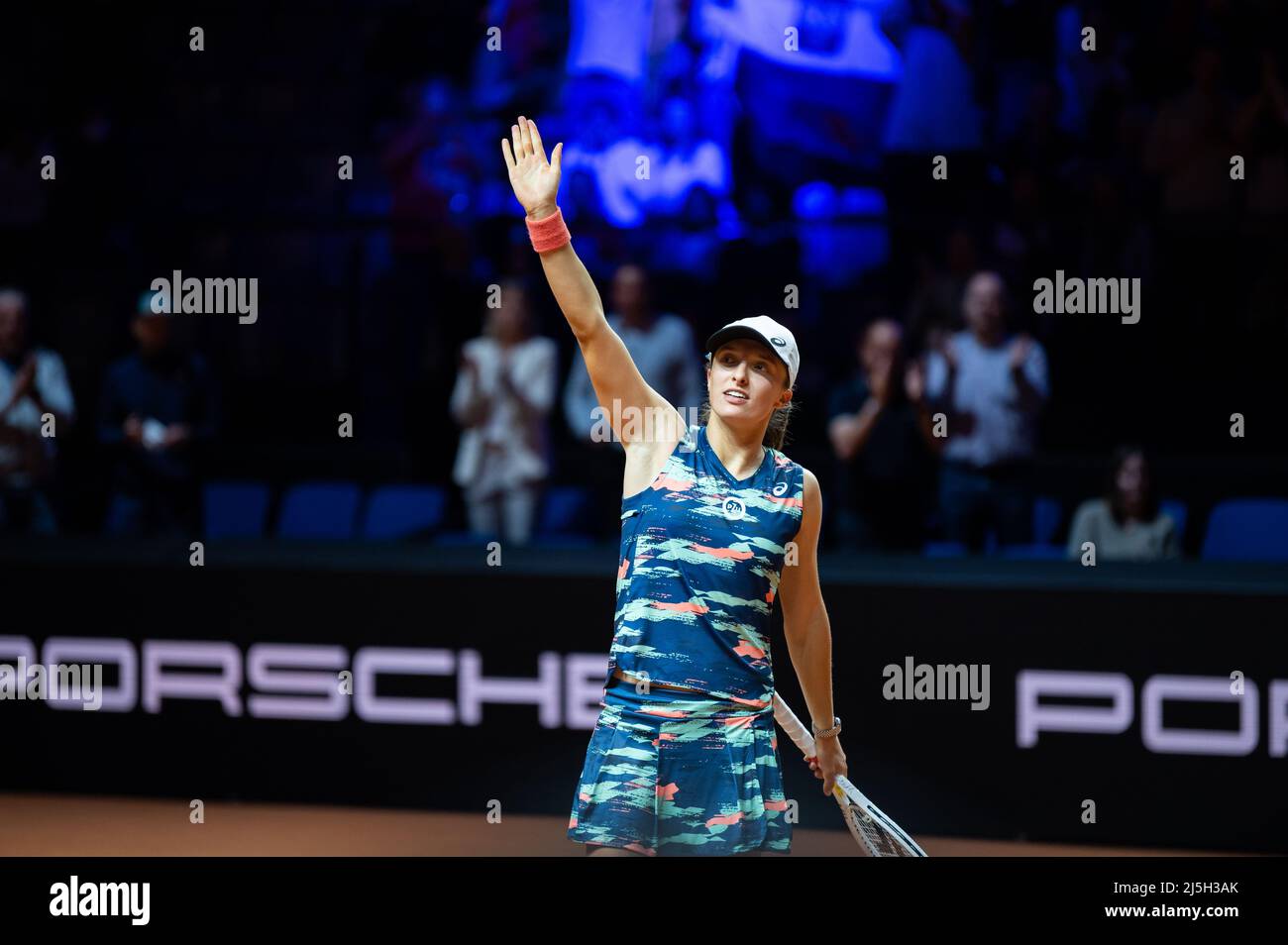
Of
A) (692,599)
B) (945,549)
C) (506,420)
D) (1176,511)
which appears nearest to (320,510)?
(506,420)

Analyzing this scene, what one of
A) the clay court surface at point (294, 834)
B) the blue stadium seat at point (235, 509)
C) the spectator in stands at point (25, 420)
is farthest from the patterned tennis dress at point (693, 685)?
the blue stadium seat at point (235, 509)

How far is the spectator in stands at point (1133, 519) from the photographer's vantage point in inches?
289

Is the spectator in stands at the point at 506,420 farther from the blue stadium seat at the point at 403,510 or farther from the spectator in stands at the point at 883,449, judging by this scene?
the spectator in stands at the point at 883,449

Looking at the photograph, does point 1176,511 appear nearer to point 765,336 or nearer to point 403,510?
point 403,510

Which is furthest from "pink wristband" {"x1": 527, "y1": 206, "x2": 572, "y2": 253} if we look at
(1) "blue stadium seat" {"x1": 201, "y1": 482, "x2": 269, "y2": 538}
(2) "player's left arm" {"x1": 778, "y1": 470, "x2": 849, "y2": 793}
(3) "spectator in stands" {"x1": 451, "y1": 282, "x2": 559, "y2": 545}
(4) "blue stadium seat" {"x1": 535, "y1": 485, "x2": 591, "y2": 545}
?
(1) "blue stadium seat" {"x1": 201, "y1": 482, "x2": 269, "y2": 538}

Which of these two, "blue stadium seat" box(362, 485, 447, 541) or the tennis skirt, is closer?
the tennis skirt

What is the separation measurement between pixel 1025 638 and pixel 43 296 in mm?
7357

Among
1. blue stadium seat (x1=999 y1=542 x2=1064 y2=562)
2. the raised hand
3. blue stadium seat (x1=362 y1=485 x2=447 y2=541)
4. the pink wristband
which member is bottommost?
blue stadium seat (x1=999 y1=542 x2=1064 y2=562)

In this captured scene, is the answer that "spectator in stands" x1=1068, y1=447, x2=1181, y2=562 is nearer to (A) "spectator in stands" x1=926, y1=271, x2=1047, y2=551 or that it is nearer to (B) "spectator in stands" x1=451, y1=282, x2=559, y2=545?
(A) "spectator in stands" x1=926, y1=271, x2=1047, y2=551

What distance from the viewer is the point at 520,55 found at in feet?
35.2

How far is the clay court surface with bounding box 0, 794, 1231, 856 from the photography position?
6.43 m

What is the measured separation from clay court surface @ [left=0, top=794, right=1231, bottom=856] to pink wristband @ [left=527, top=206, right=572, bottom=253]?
11.0 ft

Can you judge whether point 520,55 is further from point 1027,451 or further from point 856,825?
point 856,825

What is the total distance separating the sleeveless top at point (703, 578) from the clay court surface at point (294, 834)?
303 cm
